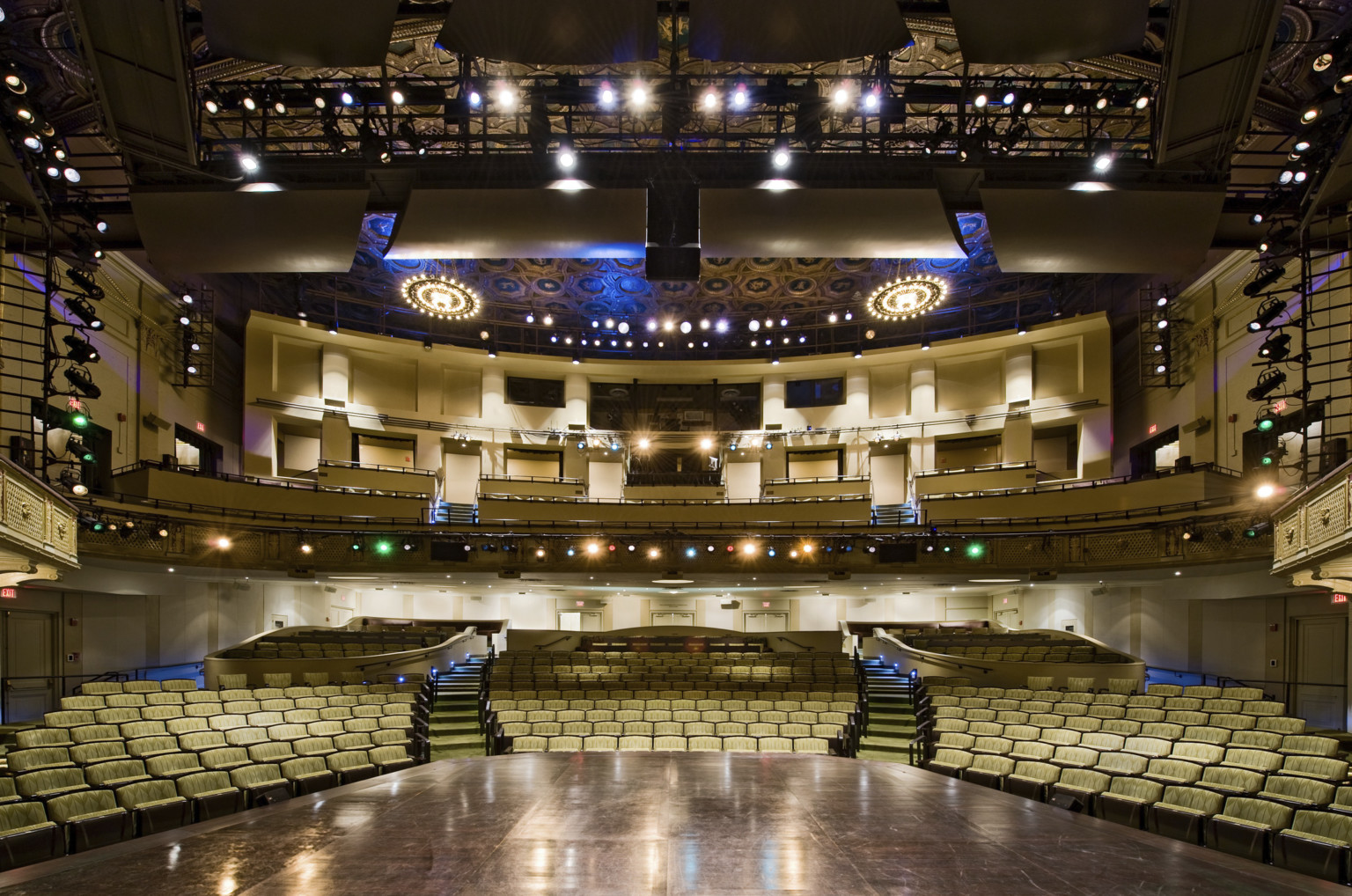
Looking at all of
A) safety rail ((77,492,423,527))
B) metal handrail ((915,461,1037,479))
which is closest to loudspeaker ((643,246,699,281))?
safety rail ((77,492,423,527))

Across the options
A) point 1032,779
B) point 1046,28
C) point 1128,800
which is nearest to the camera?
point 1046,28

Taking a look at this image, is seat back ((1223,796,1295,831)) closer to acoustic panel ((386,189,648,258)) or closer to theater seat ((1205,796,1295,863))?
theater seat ((1205,796,1295,863))

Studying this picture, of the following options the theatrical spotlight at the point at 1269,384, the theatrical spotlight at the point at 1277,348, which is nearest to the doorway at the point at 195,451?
the theatrical spotlight at the point at 1277,348

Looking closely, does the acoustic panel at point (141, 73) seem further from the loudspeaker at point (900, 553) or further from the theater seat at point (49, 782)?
the loudspeaker at point (900, 553)

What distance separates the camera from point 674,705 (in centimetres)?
1277

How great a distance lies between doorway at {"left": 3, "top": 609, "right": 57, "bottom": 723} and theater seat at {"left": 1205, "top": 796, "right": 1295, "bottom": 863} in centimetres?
1830

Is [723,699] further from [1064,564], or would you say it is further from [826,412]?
[826,412]

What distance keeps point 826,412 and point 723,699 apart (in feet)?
48.7

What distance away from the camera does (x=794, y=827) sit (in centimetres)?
594

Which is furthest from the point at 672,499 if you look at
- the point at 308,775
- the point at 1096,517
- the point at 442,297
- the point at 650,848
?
the point at 650,848

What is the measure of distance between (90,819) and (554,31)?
8.08 metres

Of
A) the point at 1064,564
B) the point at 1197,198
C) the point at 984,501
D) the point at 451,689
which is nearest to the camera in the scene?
the point at 1197,198

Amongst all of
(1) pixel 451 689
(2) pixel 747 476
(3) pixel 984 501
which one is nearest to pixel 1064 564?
(3) pixel 984 501

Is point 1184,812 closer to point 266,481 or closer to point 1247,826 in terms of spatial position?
point 1247,826
